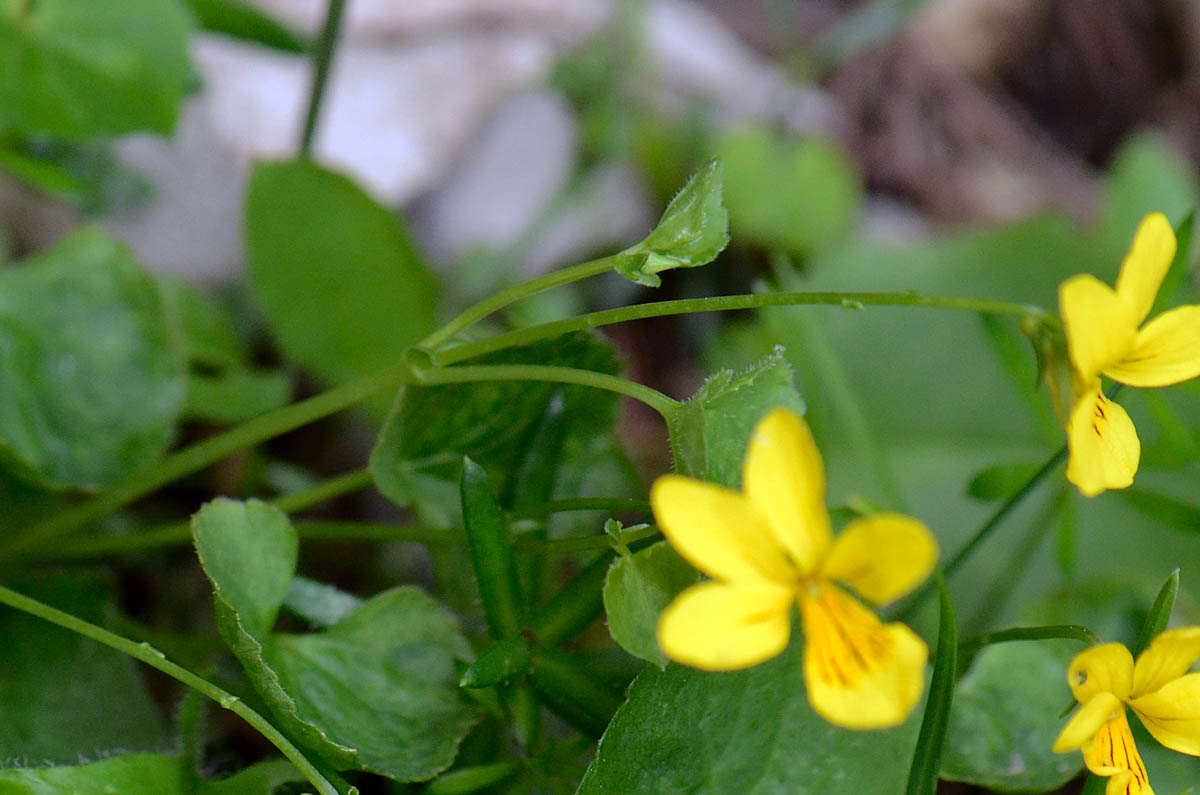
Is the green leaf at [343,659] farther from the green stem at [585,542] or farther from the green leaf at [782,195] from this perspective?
the green leaf at [782,195]

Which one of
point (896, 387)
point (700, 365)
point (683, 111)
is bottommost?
point (700, 365)

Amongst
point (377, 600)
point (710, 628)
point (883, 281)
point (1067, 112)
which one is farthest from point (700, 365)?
point (1067, 112)

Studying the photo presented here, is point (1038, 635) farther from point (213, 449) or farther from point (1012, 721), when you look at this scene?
point (213, 449)

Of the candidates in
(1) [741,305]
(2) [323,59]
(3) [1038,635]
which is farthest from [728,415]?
(2) [323,59]

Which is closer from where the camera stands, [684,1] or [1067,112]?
[684,1]

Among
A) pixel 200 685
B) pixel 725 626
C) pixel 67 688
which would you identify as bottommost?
pixel 67 688

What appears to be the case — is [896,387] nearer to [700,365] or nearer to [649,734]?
[700,365]
